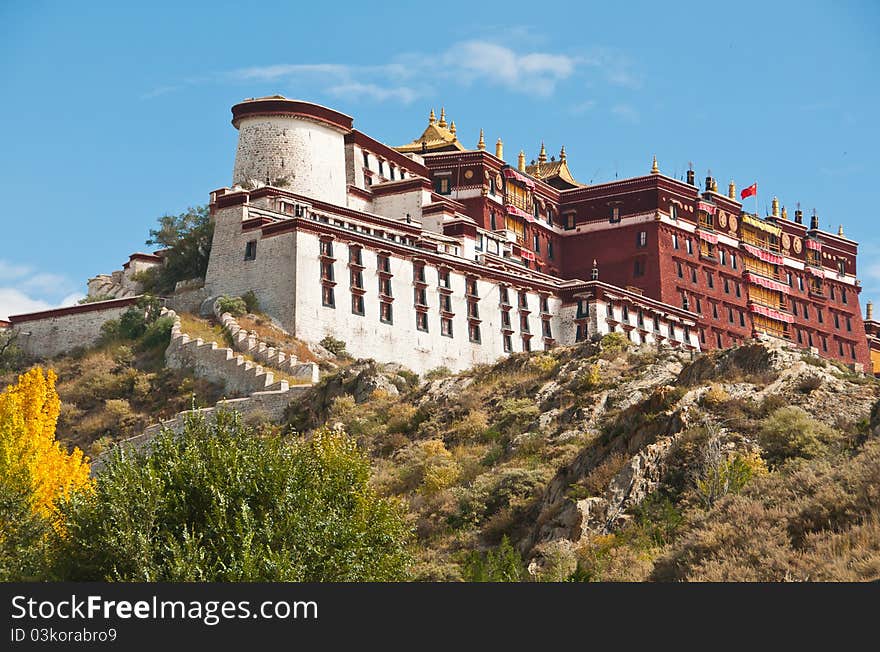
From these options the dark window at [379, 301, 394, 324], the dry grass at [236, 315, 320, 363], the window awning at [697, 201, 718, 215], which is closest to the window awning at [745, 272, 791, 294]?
the window awning at [697, 201, 718, 215]

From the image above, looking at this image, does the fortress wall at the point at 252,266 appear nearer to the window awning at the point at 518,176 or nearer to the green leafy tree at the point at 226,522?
the window awning at the point at 518,176

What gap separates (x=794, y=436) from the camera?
34219 mm

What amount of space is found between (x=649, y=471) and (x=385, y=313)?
3974 cm

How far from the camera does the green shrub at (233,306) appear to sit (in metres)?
70.4

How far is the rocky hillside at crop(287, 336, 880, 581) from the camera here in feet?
90.4

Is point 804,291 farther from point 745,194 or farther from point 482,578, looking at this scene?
point 482,578

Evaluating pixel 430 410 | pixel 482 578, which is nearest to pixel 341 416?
pixel 430 410

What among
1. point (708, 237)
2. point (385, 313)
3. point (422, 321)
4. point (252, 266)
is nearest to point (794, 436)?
point (385, 313)

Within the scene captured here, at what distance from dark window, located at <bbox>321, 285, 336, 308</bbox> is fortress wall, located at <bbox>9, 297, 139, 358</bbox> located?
33.7 feet

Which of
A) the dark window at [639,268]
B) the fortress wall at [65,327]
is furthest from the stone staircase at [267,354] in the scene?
the dark window at [639,268]

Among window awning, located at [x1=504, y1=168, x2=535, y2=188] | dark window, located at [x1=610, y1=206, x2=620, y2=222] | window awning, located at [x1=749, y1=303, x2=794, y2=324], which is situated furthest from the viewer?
window awning, located at [x1=749, y1=303, x2=794, y2=324]

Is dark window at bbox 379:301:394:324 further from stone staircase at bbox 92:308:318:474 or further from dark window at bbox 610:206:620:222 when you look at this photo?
dark window at bbox 610:206:620:222

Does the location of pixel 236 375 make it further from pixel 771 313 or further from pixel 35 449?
pixel 771 313

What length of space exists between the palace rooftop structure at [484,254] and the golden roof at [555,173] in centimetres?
16
